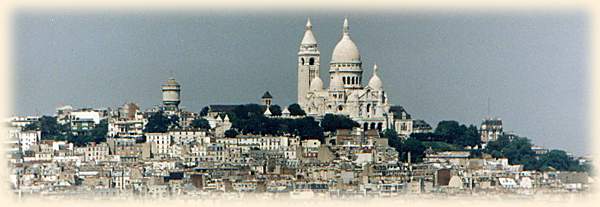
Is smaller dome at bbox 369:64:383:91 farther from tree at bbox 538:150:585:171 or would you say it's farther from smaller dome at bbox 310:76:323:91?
tree at bbox 538:150:585:171

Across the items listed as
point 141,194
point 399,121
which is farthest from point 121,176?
point 399,121

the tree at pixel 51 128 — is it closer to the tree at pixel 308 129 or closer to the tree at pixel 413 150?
the tree at pixel 308 129

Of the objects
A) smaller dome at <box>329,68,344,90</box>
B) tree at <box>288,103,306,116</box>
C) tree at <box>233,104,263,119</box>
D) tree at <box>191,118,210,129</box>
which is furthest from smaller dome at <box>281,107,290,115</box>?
smaller dome at <box>329,68,344,90</box>

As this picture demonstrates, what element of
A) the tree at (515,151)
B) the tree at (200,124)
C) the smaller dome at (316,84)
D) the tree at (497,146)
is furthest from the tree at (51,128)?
the tree at (515,151)

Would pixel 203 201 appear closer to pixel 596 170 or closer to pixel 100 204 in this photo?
pixel 100 204

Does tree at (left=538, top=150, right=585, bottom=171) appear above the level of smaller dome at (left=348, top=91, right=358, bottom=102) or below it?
below
